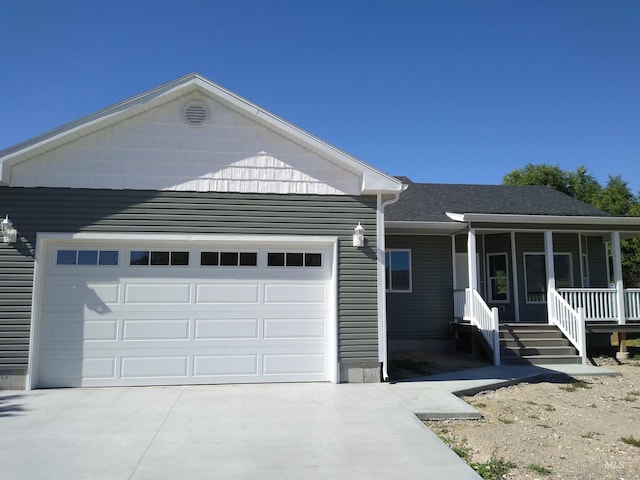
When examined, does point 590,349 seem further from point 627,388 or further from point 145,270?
point 145,270

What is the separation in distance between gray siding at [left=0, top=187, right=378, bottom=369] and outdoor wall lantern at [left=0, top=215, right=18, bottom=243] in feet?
0.39

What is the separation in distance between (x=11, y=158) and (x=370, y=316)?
623cm

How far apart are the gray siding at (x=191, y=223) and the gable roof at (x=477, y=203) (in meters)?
3.95

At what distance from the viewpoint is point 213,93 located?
819 centimetres

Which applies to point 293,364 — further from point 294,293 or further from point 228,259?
point 228,259

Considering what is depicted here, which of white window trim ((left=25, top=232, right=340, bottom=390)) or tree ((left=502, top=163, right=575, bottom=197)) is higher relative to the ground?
tree ((left=502, top=163, right=575, bottom=197))

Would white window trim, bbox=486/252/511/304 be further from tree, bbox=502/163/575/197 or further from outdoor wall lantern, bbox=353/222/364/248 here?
tree, bbox=502/163/575/197

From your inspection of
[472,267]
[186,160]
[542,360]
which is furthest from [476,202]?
[186,160]

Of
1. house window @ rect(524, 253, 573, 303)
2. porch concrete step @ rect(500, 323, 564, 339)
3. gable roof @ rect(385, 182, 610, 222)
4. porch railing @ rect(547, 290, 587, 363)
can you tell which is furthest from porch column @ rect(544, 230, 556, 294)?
house window @ rect(524, 253, 573, 303)

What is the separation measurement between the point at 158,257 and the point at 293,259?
2.25m

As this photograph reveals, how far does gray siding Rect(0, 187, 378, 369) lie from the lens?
7641 millimetres

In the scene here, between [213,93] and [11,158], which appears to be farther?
[213,93]

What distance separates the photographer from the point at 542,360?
10.5 meters

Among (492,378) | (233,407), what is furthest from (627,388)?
(233,407)
